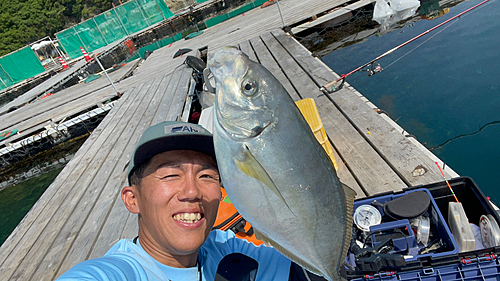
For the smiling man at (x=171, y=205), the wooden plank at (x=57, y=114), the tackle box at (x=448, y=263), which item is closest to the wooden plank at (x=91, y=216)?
the smiling man at (x=171, y=205)

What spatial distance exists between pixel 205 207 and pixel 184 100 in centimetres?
548

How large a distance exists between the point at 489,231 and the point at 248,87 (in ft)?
6.23

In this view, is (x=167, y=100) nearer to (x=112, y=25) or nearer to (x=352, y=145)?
(x=352, y=145)

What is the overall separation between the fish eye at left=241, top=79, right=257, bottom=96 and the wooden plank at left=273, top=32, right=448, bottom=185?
2.56m

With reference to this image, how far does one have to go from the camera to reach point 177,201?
136cm

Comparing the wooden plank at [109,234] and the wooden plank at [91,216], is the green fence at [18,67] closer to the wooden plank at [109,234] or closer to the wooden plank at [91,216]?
the wooden plank at [91,216]

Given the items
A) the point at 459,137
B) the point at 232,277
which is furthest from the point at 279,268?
the point at 459,137

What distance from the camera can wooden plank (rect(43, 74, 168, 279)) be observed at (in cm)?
291

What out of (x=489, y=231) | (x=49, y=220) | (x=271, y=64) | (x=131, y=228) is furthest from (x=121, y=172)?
(x=271, y=64)

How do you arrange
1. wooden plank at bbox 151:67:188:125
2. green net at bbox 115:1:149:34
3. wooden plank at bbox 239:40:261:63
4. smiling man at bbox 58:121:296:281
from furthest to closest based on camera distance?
green net at bbox 115:1:149:34 → wooden plank at bbox 239:40:261:63 → wooden plank at bbox 151:67:188:125 → smiling man at bbox 58:121:296:281

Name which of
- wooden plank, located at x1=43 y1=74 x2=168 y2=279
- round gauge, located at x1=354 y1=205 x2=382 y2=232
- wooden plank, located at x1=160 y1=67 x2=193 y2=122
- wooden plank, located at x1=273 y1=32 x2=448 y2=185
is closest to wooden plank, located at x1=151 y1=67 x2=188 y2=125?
wooden plank, located at x1=160 y1=67 x2=193 y2=122

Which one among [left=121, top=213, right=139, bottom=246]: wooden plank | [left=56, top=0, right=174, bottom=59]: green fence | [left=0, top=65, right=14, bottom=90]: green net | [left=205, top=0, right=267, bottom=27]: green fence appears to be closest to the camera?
[left=121, top=213, right=139, bottom=246]: wooden plank

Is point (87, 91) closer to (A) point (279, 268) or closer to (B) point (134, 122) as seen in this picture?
(B) point (134, 122)

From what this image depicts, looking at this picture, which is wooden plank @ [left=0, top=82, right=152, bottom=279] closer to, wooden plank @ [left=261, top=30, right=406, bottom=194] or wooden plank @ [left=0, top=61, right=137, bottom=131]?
wooden plank @ [left=261, top=30, right=406, bottom=194]
